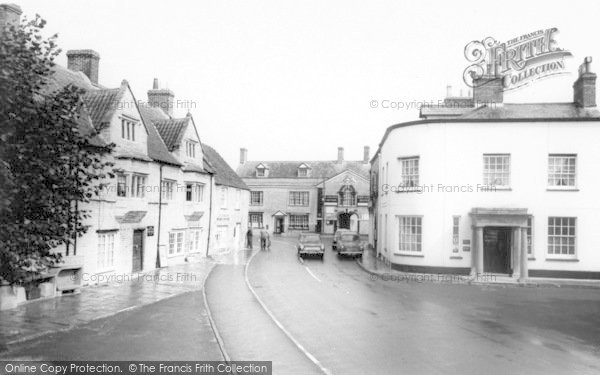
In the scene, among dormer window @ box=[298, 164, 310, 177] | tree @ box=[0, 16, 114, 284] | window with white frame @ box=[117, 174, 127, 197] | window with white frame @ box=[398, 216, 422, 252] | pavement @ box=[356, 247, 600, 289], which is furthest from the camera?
dormer window @ box=[298, 164, 310, 177]

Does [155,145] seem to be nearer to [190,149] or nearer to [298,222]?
[190,149]

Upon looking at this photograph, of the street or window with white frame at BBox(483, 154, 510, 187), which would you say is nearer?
the street

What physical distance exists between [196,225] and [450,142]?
1632cm

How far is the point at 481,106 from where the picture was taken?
27438 mm

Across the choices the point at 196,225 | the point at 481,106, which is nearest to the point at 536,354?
the point at 481,106

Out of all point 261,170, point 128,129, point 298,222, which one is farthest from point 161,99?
point 261,170

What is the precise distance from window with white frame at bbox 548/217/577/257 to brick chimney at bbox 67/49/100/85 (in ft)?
85.5

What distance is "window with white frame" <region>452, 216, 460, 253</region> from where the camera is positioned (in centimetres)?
2433

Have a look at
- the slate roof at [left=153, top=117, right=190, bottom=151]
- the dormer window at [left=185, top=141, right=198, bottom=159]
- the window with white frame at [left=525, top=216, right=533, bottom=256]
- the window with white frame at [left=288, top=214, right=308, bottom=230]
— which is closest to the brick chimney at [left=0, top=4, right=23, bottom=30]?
the slate roof at [left=153, top=117, right=190, bottom=151]

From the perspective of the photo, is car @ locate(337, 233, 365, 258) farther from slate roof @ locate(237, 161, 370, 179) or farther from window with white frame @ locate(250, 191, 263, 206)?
window with white frame @ locate(250, 191, 263, 206)

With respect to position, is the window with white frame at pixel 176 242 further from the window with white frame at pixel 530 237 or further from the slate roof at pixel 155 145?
the window with white frame at pixel 530 237

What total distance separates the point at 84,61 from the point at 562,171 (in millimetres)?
26538

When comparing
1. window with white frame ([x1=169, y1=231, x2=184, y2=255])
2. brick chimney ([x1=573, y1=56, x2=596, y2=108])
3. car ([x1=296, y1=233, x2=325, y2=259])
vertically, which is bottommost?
car ([x1=296, y1=233, x2=325, y2=259])
